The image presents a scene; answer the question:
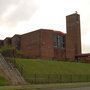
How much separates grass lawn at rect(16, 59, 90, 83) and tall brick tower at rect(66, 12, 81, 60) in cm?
3392

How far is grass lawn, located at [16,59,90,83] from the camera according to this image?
4665 cm

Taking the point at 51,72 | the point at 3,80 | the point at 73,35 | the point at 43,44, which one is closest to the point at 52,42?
the point at 43,44

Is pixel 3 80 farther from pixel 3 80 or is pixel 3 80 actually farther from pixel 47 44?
pixel 47 44

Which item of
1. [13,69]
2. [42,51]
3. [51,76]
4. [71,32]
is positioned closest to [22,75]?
[13,69]

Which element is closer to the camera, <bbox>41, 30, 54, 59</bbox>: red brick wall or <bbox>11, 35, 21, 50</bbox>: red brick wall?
<bbox>41, 30, 54, 59</bbox>: red brick wall

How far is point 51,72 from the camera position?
176 ft

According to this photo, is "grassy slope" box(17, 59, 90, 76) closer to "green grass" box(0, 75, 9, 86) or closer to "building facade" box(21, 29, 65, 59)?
"green grass" box(0, 75, 9, 86)

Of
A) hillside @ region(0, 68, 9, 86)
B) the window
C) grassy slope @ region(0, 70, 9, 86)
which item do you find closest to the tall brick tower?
the window

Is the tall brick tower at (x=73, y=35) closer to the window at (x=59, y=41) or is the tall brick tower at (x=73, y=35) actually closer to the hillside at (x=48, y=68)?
the window at (x=59, y=41)

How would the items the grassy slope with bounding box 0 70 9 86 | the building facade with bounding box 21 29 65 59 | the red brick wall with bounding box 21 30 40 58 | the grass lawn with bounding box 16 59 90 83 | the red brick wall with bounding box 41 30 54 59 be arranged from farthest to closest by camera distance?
1. the red brick wall with bounding box 21 30 40 58
2. the building facade with bounding box 21 29 65 59
3. the red brick wall with bounding box 41 30 54 59
4. the grass lawn with bounding box 16 59 90 83
5. the grassy slope with bounding box 0 70 9 86

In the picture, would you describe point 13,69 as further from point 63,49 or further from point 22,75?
point 63,49

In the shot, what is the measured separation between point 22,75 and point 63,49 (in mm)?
52928

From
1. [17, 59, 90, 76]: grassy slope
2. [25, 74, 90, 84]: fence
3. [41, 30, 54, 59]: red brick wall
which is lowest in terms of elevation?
[25, 74, 90, 84]: fence

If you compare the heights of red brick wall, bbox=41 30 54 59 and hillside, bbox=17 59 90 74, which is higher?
red brick wall, bbox=41 30 54 59
